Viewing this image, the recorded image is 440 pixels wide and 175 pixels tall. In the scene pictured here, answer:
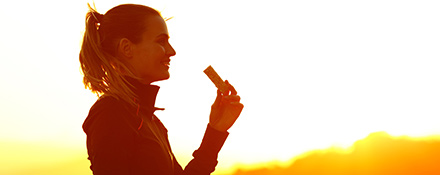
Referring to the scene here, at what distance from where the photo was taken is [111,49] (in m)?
4.30

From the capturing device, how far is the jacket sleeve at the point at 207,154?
14.5 feet

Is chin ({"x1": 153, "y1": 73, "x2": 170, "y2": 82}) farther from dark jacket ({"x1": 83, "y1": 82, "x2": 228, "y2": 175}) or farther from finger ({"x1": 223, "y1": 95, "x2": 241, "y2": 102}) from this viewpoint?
finger ({"x1": 223, "y1": 95, "x2": 241, "y2": 102})

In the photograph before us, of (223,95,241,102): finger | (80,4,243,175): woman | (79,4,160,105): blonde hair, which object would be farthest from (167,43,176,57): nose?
(223,95,241,102): finger

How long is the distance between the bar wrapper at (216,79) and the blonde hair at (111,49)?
95 cm

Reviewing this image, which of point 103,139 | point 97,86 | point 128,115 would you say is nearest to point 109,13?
point 97,86

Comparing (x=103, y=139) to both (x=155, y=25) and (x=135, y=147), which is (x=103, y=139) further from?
(x=155, y=25)

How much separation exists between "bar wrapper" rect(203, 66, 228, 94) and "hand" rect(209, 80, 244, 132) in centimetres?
8

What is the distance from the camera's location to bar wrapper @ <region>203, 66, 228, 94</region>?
4.96m

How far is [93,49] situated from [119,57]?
0.21m

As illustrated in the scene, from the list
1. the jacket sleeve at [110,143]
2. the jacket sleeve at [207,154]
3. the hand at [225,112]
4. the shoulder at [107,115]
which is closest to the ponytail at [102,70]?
the shoulder at [107,115]

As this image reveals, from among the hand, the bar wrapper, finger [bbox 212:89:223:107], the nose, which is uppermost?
the bar wrapper

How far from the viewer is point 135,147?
3.87m

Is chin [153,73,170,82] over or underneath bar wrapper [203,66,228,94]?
underneath

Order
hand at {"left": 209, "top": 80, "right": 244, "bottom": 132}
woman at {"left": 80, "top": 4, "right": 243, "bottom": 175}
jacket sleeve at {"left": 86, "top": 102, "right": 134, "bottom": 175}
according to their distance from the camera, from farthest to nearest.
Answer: hand at {"left": 209, "top": 80, "right": 244, "bottom": 132}, woman at {"left": 80, "top": 4, "right": 243, "bottom": 175}, jacket sleeve at {"left": 86, "top": 102, "right": 134, "bottom": 175}
